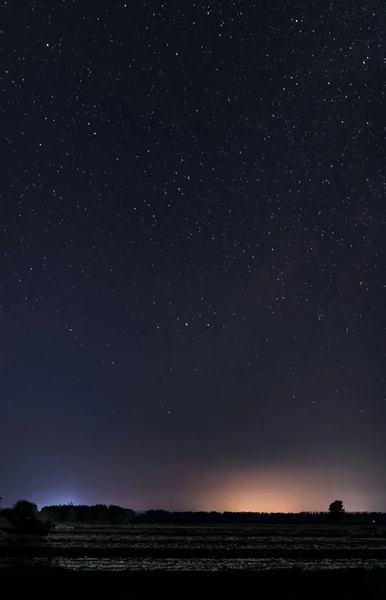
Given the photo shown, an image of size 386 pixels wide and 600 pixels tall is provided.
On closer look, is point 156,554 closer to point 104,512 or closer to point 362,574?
point 362,574

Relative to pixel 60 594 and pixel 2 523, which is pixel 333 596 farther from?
pixel 2 523

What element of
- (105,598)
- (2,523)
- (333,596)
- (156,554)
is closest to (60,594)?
(105,598)

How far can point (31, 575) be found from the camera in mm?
30828

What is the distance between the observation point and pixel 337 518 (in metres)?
170

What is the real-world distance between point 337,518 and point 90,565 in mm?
144106

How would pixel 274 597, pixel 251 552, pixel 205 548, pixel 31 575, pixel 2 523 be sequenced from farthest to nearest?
pixel 2 523 → pixel 205 548 → pixel 251 552 → pixel 31 575 → pixel 274 597

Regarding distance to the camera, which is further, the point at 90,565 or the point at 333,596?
the point at 90,565

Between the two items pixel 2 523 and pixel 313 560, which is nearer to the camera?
pixel 313 560

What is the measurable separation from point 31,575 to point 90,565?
615 cm

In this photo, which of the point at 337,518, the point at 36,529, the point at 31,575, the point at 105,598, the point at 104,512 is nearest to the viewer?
the point at 105,598

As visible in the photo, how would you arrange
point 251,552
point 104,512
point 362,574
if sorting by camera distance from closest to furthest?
point 362,574 → point 251,552 → point 104,512

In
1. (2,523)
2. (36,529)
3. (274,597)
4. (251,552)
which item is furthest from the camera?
(2,523)

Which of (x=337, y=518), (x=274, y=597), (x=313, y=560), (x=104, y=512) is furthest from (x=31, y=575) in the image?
(x=337, y=518)

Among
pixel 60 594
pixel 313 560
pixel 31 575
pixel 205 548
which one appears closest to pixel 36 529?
pixel 205 548
